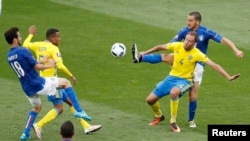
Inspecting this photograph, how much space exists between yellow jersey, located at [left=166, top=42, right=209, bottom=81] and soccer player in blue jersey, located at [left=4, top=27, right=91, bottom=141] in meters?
2.15

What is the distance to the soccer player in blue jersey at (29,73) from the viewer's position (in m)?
15.3

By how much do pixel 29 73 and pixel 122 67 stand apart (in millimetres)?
7469

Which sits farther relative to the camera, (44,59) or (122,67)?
(122,67)

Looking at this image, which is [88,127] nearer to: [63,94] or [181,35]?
[63,94]

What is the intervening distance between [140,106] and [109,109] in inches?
28.5

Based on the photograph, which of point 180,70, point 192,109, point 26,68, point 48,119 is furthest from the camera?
point 192,109

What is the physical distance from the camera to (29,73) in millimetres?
Result: 15500

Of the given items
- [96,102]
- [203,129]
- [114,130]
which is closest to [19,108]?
[96,102]

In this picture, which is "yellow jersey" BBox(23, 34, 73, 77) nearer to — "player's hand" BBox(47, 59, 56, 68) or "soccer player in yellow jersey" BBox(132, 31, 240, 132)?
"player's hand" BBox(47, 59, 56, 68)

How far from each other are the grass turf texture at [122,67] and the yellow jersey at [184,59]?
1.10 meters

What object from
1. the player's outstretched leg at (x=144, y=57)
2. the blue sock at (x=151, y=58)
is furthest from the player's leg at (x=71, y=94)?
the blue sock at (x=151, y=58)

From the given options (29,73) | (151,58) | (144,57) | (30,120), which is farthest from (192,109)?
(29,73)

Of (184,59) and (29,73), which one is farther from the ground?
(184,59)

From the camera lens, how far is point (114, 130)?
54.0 feet
